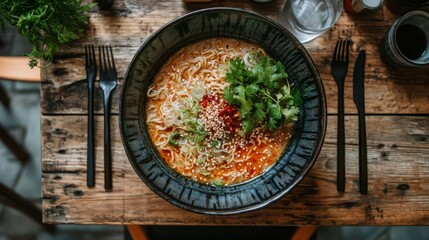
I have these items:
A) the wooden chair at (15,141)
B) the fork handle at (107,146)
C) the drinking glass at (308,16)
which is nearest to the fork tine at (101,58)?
the fork handle at (107,146)

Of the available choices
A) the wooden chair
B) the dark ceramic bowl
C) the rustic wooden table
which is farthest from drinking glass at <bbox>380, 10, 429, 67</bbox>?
the wooden chair

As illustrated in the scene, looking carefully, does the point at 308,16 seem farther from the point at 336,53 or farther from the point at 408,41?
the point at 408,41

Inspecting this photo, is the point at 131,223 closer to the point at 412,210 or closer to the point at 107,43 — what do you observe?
the point at 107,43

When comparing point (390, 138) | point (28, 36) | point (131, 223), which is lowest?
point (131, 223)

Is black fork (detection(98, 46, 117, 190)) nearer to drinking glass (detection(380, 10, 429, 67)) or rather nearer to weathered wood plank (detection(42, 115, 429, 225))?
weathered wood plank (detection(42, 115, 429, 225))

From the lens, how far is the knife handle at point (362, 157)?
1.81m

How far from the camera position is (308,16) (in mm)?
1902

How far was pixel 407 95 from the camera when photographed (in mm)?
1875

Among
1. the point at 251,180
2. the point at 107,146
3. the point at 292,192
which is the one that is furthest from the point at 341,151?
the point at 107,146

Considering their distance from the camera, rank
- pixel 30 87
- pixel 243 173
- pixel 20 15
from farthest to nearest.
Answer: pixel 30 87 < pixel 243 173 < pixel 20 15

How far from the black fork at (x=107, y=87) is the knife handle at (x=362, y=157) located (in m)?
0.94

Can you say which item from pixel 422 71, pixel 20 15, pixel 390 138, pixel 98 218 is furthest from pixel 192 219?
pixel 422 71

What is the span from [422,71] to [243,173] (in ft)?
2.64

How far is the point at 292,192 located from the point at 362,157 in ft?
0.96
